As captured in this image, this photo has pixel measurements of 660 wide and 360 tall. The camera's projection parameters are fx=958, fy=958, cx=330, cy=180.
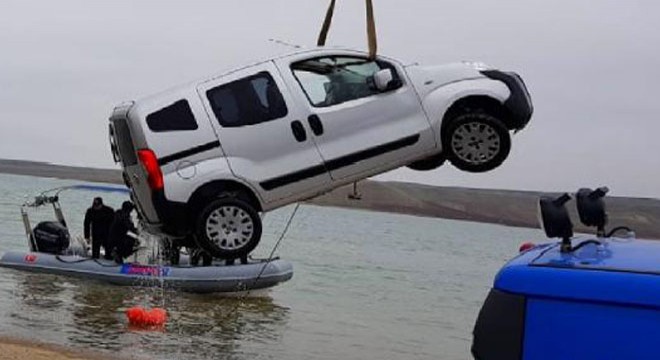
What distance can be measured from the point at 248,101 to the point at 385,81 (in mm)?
788

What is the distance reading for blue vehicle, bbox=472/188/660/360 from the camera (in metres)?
3.24

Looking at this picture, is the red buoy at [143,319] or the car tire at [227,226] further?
the red buoy at [143,319]

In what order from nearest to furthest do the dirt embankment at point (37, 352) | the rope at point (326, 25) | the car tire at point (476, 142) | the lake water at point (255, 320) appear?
1. the rope at point (326, 25)
2. the car tire at point (476, 142)
3. the dirt embankment at point (37, 352)
4. the lake water at point (255, 320)

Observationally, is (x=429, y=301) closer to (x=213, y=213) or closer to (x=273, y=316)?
(x=273, y=316)

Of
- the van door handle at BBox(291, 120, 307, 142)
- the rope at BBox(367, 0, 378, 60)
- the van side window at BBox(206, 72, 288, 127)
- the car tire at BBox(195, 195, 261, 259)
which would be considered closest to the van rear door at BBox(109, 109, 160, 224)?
the car tire at BBox(195, 195, 261, 259)

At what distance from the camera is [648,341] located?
10.5 feet

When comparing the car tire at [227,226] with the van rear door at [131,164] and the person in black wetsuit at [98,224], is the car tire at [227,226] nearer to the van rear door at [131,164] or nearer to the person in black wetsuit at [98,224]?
the van rear door at [131,164]

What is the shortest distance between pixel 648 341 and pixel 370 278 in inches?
1454

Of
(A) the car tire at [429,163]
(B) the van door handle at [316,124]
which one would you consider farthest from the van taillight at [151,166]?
(A) the car tire at [429,163]

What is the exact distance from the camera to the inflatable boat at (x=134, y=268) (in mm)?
22266

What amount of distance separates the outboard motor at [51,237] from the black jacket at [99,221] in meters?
1.12

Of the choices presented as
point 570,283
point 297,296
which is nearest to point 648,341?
point 570,283

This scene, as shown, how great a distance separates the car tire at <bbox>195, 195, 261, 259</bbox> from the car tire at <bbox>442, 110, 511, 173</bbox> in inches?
46.9

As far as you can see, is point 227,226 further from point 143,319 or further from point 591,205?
point 143,319
